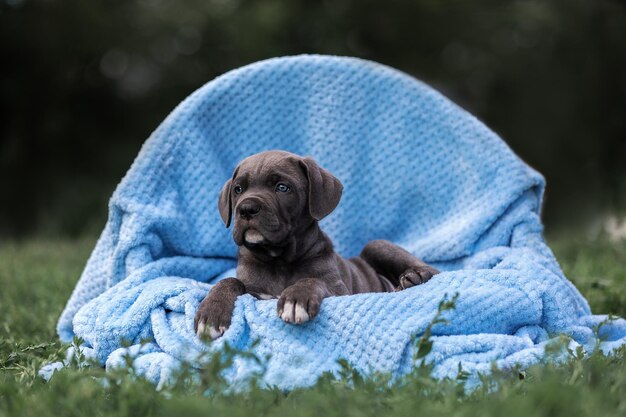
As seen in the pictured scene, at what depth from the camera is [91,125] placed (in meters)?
11.4

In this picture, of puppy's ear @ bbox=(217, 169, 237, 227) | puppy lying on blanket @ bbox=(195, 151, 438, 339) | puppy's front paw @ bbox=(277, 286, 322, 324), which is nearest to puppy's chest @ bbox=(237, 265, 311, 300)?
puppy lying on blanket @ bbox=(195, 151, 438, 339)

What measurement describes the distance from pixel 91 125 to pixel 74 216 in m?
1.42

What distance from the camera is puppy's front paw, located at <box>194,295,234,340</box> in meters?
3.59

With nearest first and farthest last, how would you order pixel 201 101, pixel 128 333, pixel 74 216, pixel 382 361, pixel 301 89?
pixel 382 361, pixel 128 333, pixel 201 101, pixel 301 89, pixel 74 216

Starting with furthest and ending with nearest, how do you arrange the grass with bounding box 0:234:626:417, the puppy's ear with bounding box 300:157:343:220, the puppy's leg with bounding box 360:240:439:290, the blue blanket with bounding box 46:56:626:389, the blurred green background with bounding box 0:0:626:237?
the blurred green background with bounding box 0:0:626:237, the puppy's leg with bounding box 360:240:439:290, the puppy's ear with bounding box 300:157:343:220, the blue blanket with bounding box 46:56:626:389, the grass with bounding box 0:234:626:417

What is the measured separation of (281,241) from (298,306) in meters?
Result: 0.48

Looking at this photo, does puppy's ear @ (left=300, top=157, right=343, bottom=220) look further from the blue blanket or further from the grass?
the grass

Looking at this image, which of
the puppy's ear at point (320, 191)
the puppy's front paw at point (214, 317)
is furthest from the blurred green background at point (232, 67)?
the puppy's front paw at point (214, 317)

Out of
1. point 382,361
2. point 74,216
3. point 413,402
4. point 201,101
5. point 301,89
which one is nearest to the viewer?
point 413,402

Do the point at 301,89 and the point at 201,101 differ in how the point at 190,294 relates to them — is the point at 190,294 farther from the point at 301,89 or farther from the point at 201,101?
the point at 301,89

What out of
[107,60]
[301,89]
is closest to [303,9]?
[107,60]

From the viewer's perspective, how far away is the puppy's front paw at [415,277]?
433cm

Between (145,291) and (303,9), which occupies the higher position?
(303,9)

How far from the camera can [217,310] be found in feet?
12.0
